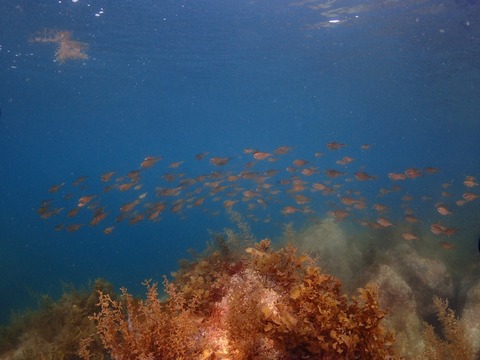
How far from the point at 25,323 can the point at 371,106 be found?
71.9 meters

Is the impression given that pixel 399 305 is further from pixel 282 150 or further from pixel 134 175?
pixel 134 175

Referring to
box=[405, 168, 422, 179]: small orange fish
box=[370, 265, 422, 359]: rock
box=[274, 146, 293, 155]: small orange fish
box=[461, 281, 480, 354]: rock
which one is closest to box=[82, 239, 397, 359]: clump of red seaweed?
box=[370, 265, 422, 359]: rock

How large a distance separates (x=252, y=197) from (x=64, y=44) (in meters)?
19.5

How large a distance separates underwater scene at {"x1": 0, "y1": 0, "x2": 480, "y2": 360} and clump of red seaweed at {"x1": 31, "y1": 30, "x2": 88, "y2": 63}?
0.18 m

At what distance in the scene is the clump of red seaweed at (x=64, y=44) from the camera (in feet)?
71.5

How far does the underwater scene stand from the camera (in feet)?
12.7

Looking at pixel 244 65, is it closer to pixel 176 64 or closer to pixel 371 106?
pixel 176 64

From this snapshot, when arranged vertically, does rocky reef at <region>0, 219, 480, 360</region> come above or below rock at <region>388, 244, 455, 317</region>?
above

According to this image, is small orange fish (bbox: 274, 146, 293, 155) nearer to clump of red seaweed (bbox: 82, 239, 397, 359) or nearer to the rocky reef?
the rocky reef

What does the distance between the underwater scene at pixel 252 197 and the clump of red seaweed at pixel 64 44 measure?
0.58 ft

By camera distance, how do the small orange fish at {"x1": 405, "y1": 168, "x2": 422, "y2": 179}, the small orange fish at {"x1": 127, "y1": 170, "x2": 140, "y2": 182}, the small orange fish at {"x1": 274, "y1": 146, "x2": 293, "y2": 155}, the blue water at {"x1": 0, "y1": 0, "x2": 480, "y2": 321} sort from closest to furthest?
the small orange fish at {"x1": 405, "y1": 168, "x2": 422, "y2": 179} < the small orange fish at {"x1": 127, "y1": 170, "x2": 140, "y2": 182} < the small orange fish at {"x1": 274, "y1": 146, "x2": 293, "y2": 155} < the blue water at {"x1": 0, "y1": 0, "x2": 480, "y2": 321}

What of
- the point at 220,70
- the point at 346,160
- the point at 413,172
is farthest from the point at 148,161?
the point at 220,70

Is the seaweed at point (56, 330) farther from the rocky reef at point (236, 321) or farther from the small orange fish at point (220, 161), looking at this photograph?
the small orange fish at point (220, 161)

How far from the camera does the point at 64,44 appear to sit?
78.1 ft
